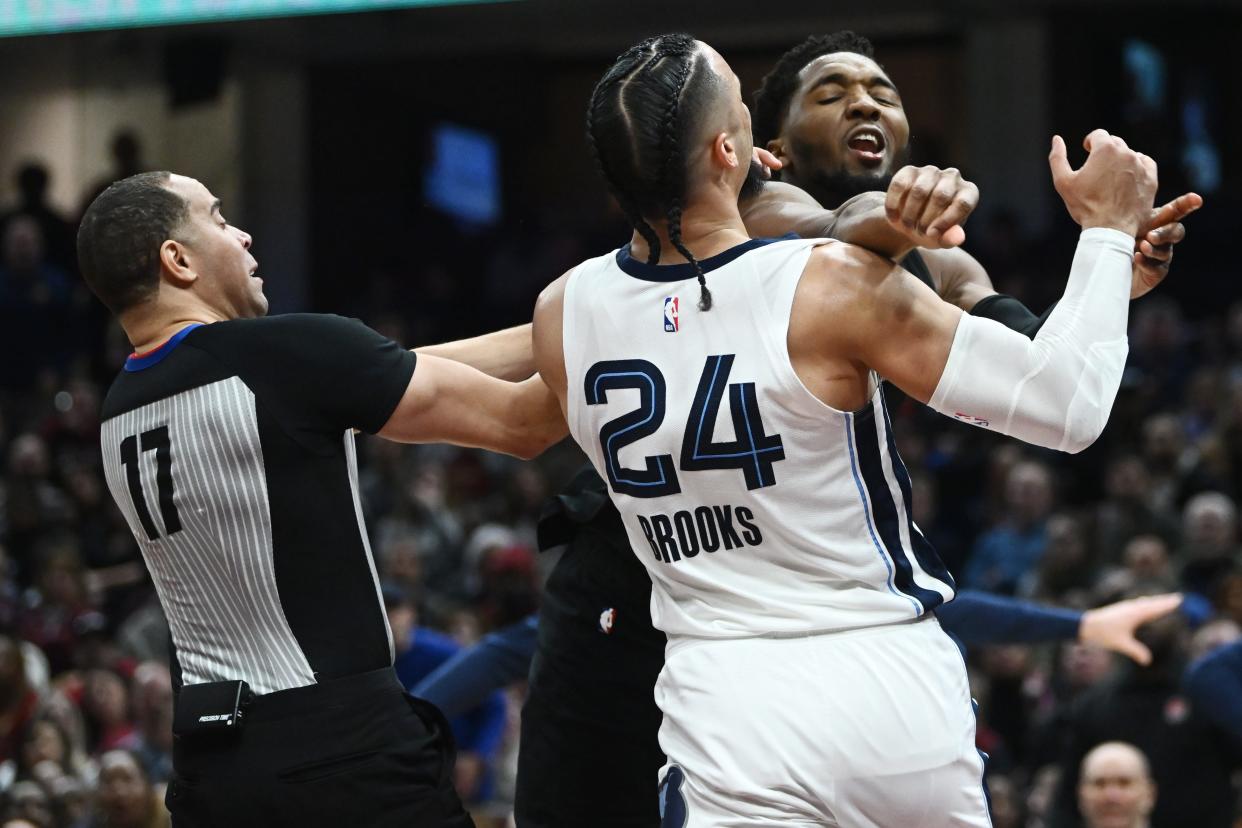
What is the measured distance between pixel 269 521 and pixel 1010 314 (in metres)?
1.35

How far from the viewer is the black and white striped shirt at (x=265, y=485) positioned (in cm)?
311

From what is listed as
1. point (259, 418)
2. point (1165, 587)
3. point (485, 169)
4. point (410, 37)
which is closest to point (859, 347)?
point (259, 418)

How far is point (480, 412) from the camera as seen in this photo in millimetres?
3258

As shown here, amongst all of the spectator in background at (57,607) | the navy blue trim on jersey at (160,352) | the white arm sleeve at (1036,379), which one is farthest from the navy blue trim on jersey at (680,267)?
the spectator in background at (57,607)

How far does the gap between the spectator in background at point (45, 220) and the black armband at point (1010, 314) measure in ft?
38.9

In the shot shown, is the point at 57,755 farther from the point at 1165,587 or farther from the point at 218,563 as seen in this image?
the point at 218,563

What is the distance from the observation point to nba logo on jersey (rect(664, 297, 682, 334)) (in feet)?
9.34

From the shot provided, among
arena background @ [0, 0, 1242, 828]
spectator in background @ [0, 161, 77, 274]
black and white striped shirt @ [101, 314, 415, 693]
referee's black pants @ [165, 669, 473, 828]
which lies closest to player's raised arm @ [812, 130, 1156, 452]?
black and white striped shirt @ [101, 314, 415, 693]

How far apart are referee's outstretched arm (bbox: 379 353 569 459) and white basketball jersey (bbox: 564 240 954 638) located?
33 centimetres

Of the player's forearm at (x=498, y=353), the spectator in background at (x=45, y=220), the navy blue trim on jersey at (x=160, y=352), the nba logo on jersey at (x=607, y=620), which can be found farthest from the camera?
the spectator in background at (x=45, y=220)

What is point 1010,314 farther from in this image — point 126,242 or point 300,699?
point 126,242

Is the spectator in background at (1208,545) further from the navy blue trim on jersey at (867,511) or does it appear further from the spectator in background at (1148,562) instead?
the navy blue trim on jersey at (867,511)

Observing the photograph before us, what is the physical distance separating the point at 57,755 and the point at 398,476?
361cm

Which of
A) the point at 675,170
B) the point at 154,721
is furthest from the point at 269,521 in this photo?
the point at 154,721
